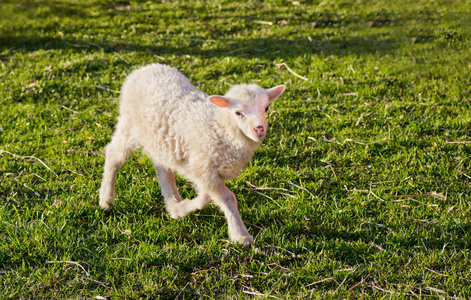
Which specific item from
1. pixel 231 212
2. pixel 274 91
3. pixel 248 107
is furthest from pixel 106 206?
pixel 274 91

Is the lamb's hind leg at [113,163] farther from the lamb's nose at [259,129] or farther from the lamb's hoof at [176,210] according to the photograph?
the lamb's nose at [259,129]

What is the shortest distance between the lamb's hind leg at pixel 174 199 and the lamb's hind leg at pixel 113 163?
1.09 feet

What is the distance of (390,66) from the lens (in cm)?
672

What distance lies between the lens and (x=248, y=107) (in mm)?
3426

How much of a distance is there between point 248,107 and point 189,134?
1.83 ft

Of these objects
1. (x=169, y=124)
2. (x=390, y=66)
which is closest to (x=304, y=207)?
(x=169, y=124)

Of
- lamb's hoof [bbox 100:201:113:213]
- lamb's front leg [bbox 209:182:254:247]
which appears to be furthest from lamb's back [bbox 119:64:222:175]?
lamb's hoof [bbox 100:201:113:213]

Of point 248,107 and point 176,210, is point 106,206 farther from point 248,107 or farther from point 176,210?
point 248,107

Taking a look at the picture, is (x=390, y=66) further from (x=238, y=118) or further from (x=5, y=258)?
(x=5, y=258)

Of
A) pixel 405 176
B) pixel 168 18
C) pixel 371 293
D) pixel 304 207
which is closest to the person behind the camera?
pixel 371 293

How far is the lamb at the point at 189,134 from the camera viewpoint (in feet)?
11.5

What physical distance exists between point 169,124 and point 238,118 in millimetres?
652

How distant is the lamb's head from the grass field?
2.89 ft

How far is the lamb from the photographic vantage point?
350 cm
